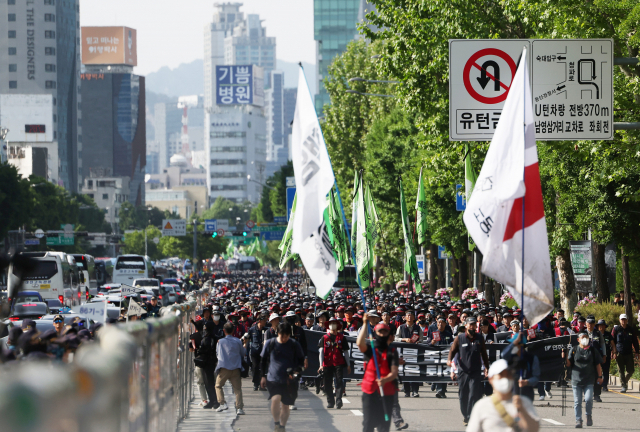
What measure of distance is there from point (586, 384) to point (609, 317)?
9540 mm

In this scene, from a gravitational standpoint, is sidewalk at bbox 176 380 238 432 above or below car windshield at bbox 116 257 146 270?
below

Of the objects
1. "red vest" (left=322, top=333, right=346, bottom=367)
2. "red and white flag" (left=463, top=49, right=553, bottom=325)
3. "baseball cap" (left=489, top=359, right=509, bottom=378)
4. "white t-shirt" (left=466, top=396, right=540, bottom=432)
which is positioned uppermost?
"red and white flag" (left=463, top=49, right=553, bottom=325)

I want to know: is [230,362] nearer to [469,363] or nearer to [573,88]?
[469,363]

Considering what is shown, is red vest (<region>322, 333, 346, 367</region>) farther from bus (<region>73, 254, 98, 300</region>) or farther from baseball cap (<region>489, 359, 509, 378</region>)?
bus (<region>73, 254, 98, 300</region>)

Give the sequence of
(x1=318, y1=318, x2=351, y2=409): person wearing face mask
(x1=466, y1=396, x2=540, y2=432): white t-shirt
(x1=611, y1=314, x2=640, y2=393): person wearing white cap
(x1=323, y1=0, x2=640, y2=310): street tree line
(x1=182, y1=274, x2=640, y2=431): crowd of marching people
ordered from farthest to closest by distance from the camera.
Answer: (x1=611, y1=314, x2=640, y2=393): person wearing white cap < (x1=323, y1=0, x2=640, y2=310): street tree line < (x1=318, y1=318, x2=351, y2=409): person wearing face mask < (x1=182, y1=274, x2=640, y2=431): crowd of marching people < (x1=466, y1=396, x2=540, y2=432): white t-shirt

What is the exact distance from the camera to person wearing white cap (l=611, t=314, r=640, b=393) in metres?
19.5

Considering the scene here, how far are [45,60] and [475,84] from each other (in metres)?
156

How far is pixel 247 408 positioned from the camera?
55.3 feet

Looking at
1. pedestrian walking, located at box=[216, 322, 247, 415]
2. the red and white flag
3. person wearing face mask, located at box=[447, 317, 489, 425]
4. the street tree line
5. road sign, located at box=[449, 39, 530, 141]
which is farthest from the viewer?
the street tree line

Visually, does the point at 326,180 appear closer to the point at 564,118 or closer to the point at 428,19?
the point at 564,118

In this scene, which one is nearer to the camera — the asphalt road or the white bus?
the asphalt road

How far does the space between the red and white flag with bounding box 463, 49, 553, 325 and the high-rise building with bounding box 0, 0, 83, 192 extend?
14798 centimetres

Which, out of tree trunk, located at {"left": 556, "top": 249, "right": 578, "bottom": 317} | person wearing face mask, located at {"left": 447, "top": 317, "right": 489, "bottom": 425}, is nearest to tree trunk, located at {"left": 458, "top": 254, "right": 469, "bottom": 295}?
tree trunk, located at {"left": 556, "top": 249, "right": 578, "bottom": 317}

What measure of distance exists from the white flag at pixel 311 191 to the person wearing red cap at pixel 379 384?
5.28 ft
